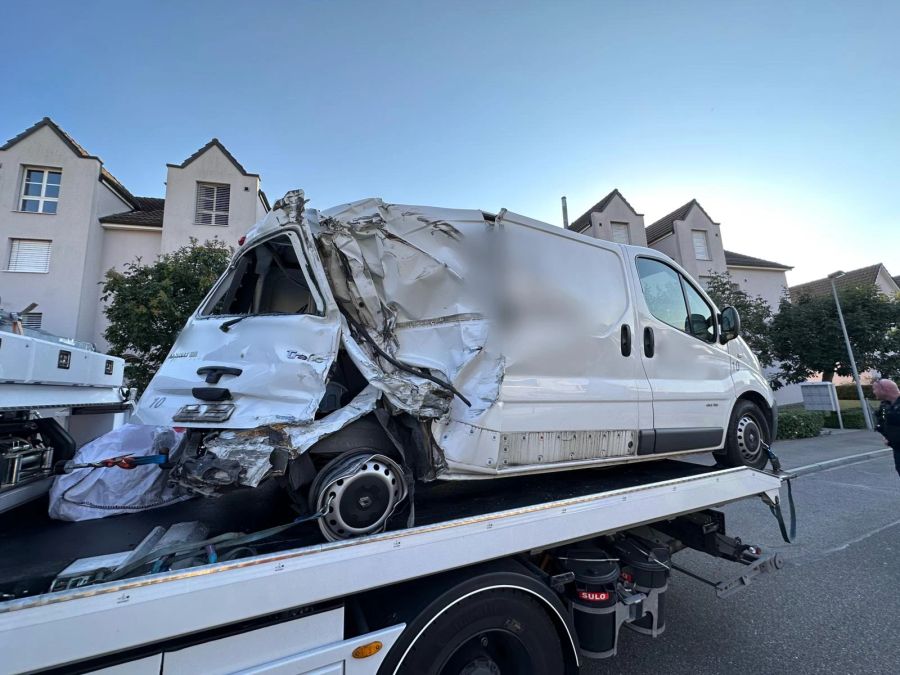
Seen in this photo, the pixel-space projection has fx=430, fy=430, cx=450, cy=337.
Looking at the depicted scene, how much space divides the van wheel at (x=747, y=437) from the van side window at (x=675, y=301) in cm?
76

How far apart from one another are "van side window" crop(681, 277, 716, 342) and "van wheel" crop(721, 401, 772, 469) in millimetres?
749

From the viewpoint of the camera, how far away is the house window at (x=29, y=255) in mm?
14336

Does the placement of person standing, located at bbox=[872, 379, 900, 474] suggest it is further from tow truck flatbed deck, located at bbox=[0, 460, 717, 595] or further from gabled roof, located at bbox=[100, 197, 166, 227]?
gabled roof, located at bbox=[100, 197, 166, 227]

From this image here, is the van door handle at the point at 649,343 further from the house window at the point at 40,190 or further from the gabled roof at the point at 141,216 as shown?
the house window at the point at 40,190

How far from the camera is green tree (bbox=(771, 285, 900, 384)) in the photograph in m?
15.0

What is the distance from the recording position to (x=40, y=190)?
15.0 meters

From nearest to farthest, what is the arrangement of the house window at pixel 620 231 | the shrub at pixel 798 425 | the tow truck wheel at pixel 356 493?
the tow truck wheel at pixel 356 493, the shrub at pixel 798 425, the house window at pixel 620 231

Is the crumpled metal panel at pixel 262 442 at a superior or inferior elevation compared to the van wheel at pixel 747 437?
superior

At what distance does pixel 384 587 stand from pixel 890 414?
633 cm

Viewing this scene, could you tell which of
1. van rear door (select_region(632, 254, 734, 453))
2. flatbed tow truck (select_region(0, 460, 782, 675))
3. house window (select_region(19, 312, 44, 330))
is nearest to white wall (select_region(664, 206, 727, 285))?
van rear door (select_region(632, 254, 734, 453))

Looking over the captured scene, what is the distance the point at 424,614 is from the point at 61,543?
1801mm

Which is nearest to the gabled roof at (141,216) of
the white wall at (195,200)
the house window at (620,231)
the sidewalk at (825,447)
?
the white wall at (195,200)

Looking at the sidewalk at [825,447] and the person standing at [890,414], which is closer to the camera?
the person standing at [890,414]

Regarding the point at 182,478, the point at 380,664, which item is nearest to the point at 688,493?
the point at 380,664
